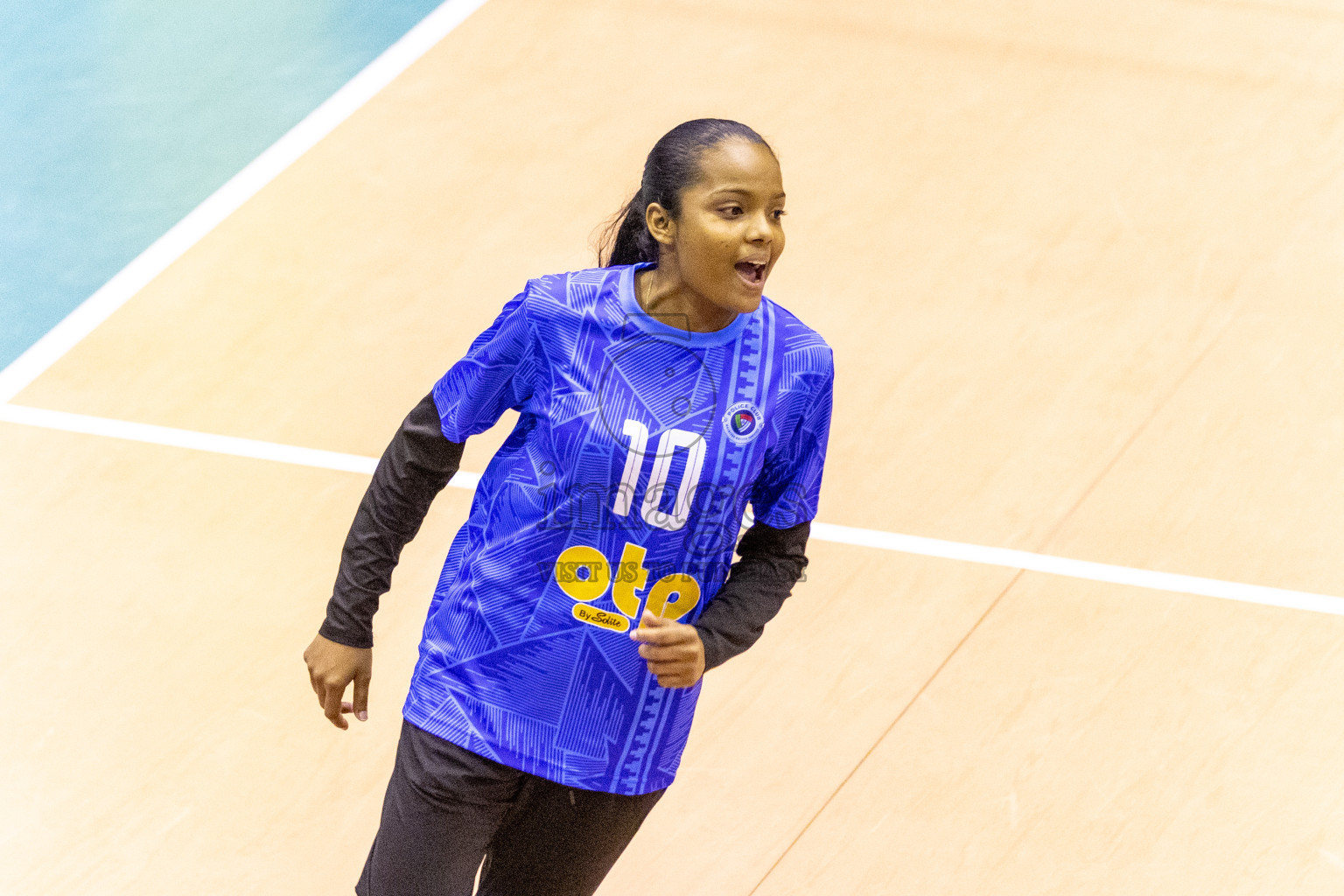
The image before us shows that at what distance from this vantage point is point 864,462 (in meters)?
4.90

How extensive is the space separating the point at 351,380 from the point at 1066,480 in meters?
2.39

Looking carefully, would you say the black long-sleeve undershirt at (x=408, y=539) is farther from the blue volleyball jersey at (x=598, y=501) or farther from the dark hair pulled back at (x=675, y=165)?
the dark hair pulled back at (x=675, y=165)

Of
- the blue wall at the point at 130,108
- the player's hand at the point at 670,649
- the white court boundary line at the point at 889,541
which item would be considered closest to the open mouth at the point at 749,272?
the player's hand at the point at 670,649

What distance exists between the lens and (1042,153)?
6.43 meters

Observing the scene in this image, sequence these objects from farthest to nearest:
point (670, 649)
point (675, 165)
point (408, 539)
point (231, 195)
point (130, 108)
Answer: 1. point (130, 108)
2. point (231, 195)
3. point (408, 539)
4. point (675, 165)
5. point (670, 649)

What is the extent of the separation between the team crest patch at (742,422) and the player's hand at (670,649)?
1.01ft

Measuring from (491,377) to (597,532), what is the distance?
322 mm

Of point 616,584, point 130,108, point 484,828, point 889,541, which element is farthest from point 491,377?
point 130,108

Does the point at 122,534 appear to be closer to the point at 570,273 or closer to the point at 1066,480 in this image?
the point at 570,273

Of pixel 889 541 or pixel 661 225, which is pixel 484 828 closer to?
pixel 661 225

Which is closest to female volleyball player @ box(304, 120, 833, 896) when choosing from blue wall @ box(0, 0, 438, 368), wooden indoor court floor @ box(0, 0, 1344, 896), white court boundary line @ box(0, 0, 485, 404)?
wooden indoor court floor @ box(0, 0, 1344, 896)

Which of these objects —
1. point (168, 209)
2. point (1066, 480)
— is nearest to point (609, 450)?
point (1066, 480)

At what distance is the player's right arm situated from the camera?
8.31ft

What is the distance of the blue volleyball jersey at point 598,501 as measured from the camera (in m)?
2.36
